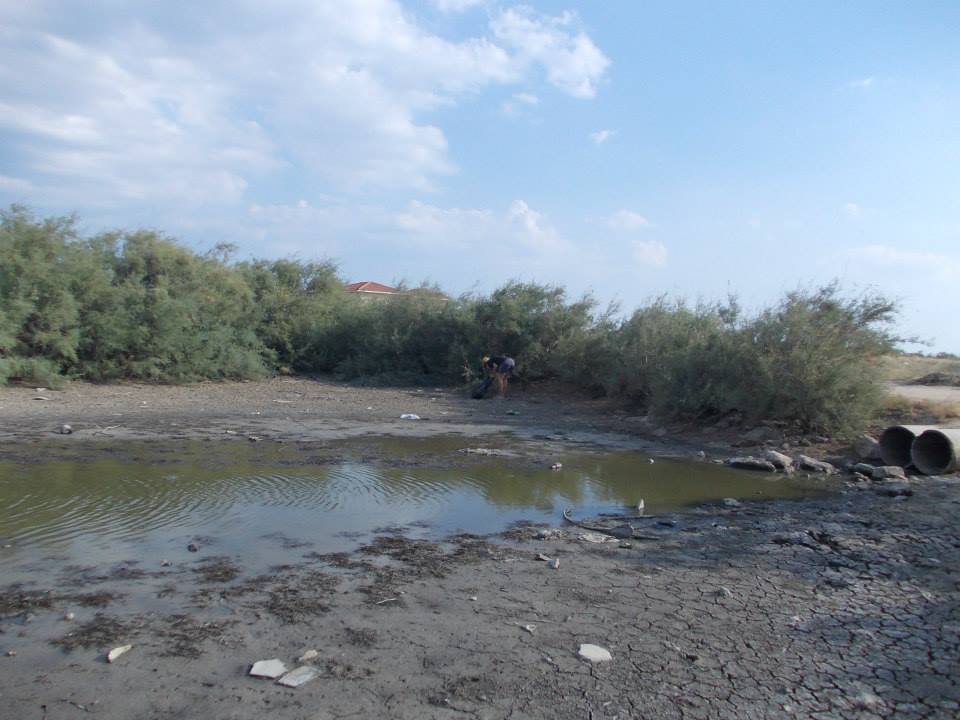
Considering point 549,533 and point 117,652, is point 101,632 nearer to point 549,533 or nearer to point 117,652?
Answer: point 117,652

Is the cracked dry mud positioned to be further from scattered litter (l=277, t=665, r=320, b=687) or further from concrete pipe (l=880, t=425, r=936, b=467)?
concrete pipe (l=880, t=425, r=936, b=467)

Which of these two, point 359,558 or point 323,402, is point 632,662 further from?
point 323,402

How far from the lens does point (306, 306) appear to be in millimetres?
28766

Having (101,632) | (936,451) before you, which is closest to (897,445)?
(936,451)

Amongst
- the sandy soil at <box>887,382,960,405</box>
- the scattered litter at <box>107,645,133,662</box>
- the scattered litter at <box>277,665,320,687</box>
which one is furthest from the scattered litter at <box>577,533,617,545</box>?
the sandy soil at <box>887,382,960,405</box>

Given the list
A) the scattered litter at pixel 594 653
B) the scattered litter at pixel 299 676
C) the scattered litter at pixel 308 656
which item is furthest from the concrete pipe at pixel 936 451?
the scattered litter at pixel 299 676

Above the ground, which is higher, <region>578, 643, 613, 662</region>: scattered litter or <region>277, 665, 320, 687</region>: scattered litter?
<region>578, 643, 613, 662</region>: scattered litter

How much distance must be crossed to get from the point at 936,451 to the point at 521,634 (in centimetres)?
937

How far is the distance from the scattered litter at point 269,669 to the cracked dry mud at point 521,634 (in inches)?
3.0

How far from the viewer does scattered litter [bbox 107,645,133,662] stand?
13.9 feet

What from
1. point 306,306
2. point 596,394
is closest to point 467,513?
point 596,394

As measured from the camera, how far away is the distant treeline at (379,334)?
13742 millimetres

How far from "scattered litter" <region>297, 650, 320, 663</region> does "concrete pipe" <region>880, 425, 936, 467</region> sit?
33.8 ft

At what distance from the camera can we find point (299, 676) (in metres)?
4.05
